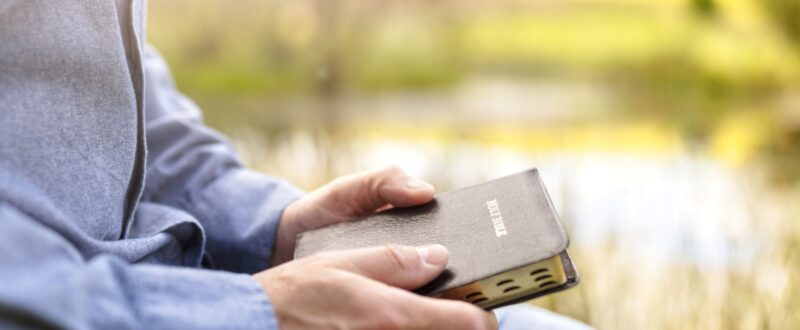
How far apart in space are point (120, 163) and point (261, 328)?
207 mm

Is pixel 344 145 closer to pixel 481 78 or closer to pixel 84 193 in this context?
→ pixel 84 193

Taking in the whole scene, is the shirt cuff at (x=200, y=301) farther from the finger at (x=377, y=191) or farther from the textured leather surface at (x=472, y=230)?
the finger at (x=377, y=191)

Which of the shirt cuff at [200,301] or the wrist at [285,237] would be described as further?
the wrist at [285,237]

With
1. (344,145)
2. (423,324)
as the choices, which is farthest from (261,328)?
(344,145)

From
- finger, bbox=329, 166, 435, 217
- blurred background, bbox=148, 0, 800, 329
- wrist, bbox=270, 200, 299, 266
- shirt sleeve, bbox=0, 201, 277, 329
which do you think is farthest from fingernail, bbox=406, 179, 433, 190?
blurred background, bbox=148, 0, 800, 329

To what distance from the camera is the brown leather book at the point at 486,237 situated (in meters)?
0.59

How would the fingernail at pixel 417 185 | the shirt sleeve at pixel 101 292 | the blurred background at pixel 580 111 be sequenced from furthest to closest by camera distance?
the blurred background at pixel 580 111 < the fingernail at pixel 417 185 < the shirt sleeve at pixel 101 292

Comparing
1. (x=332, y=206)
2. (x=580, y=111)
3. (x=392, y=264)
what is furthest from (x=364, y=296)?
(x=580, y=111)

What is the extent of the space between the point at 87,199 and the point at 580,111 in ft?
16.8

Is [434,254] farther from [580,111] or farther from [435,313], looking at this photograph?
[580,111]

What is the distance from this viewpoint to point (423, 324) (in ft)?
1.86

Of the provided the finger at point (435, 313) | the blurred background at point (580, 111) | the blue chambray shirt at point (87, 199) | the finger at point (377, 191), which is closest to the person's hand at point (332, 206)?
the finger at point (377, 191)

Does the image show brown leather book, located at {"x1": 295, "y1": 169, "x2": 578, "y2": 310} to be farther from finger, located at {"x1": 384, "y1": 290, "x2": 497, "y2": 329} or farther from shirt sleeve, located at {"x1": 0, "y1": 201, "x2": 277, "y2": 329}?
shirt sleeve, located at {"x1": 0, "y1": 201, "x2": 277, "y2": 329}

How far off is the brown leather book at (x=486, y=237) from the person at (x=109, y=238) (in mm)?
23
